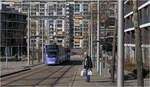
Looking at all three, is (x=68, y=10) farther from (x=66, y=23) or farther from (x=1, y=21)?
(x=1, y=21)

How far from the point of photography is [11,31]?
9281cm

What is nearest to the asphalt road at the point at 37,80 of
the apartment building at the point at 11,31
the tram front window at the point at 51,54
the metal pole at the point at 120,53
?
the metal pole at the point at 120,53


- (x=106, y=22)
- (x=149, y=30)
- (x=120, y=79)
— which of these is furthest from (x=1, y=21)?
(x=120, y=79)

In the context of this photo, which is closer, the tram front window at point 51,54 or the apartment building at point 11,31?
the tram front window at point 51,54

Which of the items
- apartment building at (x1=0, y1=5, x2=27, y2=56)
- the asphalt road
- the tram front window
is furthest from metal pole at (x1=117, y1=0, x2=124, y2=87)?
apartment building at (x1=0, y1=5, x2=27, y2=56)

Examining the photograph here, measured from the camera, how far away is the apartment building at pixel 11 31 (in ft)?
289

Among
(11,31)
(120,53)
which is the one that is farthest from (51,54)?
(11,31)

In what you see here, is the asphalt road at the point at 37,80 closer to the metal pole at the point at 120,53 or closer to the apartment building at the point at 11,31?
the metal pole at the point at 120,53

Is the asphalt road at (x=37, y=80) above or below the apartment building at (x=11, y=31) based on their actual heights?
below

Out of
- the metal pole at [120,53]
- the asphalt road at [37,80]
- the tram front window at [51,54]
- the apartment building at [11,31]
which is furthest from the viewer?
the apartment building at [11,31]

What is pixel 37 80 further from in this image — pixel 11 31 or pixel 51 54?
pixel 11 31

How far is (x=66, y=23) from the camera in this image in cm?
13962

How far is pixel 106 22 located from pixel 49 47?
15347 millimetres

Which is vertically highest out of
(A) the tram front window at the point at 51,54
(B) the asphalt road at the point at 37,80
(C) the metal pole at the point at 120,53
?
(C) the metal pole at the point at 120,53
